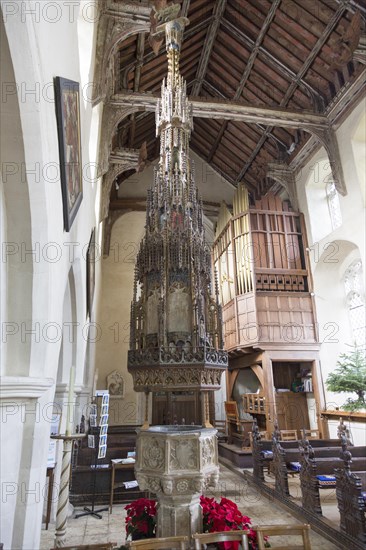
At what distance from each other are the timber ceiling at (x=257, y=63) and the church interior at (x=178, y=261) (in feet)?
0.18

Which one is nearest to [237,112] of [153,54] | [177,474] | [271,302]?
[153,54]

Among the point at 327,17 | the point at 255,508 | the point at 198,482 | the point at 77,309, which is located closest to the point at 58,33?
the point at 77,309

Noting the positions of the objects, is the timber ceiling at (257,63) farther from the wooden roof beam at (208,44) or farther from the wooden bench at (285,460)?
the wooden bench at (285,460)

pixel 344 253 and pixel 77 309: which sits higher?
pixel 344 253

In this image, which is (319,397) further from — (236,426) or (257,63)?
(257,63)

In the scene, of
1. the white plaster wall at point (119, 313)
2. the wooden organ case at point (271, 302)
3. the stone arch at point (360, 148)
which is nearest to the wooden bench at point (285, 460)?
the wooden organ case at point (271, 302)

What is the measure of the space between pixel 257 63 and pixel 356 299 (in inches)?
251

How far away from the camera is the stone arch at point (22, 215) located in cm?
216

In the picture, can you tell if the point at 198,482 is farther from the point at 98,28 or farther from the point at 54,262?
the point at 98,28

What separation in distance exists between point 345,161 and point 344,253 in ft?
7.32

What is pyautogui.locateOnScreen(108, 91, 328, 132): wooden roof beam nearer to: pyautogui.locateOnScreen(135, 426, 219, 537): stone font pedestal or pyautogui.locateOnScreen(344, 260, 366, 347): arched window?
pyautogui.locateOnScreen(344, 260, 366, 347): arched window

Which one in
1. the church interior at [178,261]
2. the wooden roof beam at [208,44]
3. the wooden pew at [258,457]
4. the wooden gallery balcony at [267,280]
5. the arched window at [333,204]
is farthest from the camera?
the arched window at [333,204]

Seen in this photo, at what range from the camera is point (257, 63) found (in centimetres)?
936

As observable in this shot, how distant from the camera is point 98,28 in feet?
16.8
